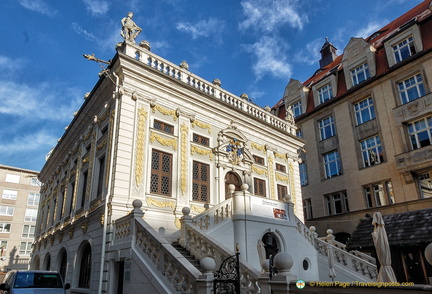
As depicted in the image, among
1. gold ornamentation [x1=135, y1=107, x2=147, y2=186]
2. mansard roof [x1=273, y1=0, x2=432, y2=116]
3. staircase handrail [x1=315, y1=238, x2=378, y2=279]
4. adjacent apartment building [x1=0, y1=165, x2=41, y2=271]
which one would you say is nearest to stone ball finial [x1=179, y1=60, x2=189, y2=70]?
gold ornamentation [x1=135, y1=107, x2=147, y2=186]

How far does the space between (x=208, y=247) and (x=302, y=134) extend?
78.4 feet

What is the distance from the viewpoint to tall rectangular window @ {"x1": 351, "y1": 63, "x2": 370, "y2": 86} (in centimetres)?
2736

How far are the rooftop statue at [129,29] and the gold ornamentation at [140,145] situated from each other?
380 centimetres

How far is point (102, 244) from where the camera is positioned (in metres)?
12.6

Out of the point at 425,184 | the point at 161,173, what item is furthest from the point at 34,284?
the point at 425,184

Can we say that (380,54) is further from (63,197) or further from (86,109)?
(63,197)

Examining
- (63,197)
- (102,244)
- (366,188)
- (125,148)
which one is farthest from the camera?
(366,188)

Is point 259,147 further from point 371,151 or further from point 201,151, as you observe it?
point 371,151

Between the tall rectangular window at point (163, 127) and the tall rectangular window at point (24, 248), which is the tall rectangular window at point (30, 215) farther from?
the tall rectangular window at point (163, 127)

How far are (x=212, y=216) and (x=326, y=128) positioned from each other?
2062 centimetres

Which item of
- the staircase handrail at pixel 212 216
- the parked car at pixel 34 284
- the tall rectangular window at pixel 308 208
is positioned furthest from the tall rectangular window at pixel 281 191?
the parked car at pixel 34 284

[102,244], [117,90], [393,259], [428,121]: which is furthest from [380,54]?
[102,244]

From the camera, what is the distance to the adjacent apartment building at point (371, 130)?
22.7 meters

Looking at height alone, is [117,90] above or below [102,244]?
above
